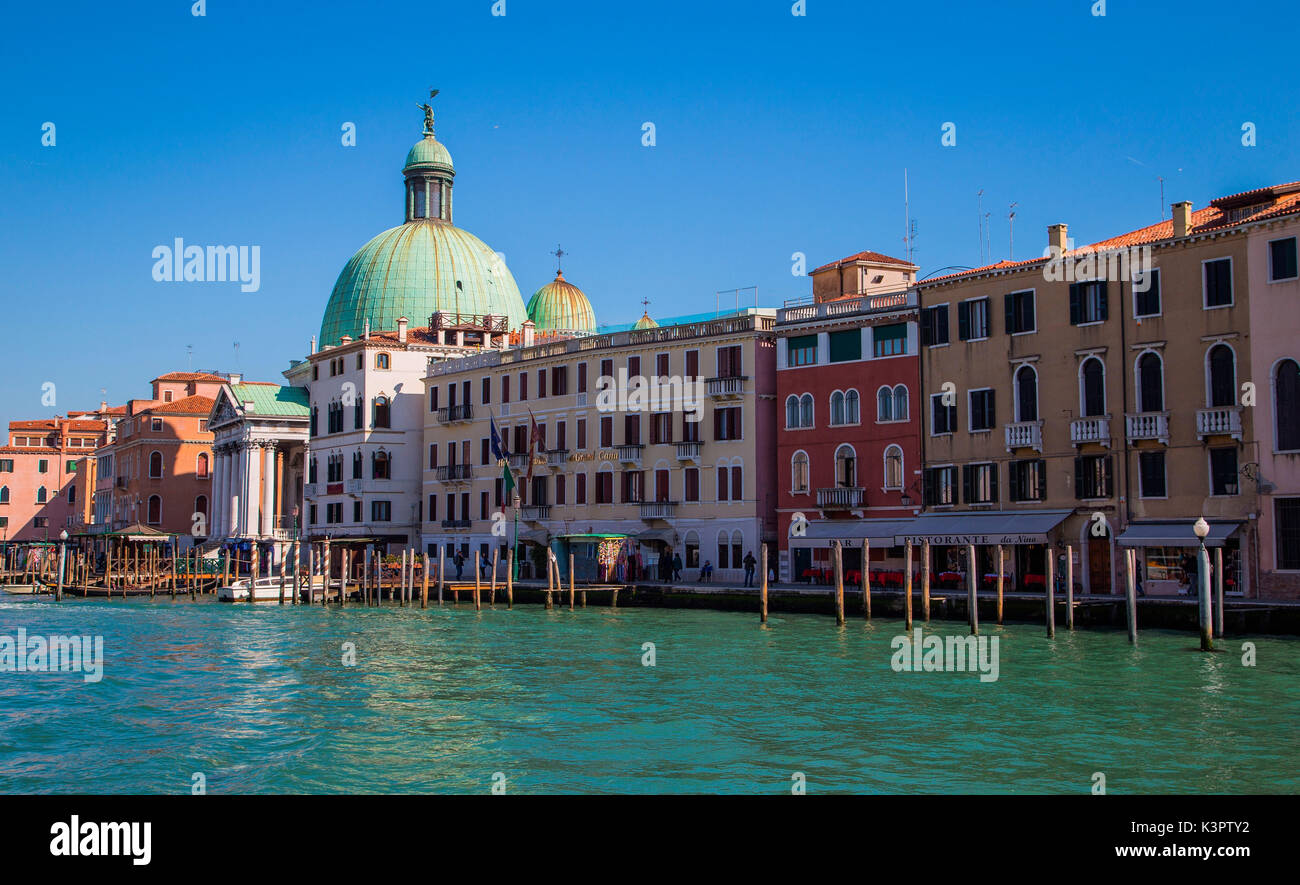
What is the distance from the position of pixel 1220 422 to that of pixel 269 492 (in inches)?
2087

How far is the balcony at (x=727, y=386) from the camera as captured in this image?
44844 millimetres

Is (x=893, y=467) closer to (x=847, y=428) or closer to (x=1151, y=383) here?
(x=847, y=428)

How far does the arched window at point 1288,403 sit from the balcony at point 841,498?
13.1 meters

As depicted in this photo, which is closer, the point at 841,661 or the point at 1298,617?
the point at 841,661

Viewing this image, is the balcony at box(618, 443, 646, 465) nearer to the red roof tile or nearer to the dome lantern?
the red roof tile

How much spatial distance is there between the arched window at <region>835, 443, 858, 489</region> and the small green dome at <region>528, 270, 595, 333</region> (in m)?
37.1

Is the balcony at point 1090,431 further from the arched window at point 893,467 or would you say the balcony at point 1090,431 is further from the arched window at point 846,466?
the arched window at point 846,466

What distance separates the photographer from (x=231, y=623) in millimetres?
38562

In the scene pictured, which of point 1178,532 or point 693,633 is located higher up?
point 1178,532

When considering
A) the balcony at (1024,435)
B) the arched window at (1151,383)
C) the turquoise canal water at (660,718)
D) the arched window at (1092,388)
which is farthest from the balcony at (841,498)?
the turquoise canal water at (660,718)
